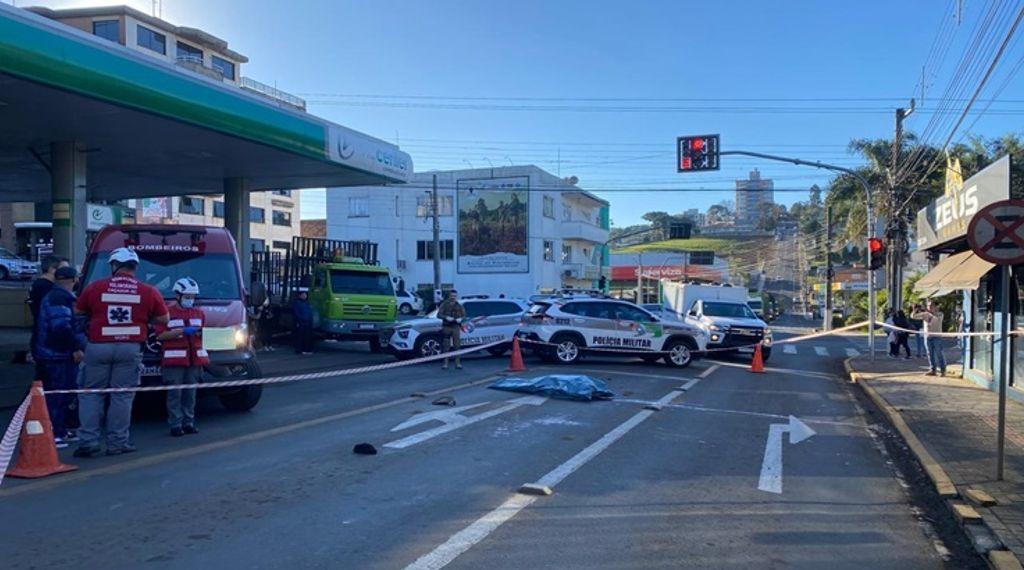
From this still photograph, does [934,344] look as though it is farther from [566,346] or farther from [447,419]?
[447,419]

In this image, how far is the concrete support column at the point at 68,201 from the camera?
54.4 feet

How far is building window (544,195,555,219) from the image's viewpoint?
54.1 m

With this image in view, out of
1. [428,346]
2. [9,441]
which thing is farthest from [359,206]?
[9,441]

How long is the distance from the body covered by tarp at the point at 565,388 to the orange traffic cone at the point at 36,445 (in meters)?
7.39

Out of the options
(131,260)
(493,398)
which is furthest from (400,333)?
(131,260)

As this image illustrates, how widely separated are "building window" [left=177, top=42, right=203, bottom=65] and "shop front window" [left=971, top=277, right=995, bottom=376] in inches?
2378

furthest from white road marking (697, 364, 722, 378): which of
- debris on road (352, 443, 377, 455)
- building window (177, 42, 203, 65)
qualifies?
building window (177, 42, 203, 65)

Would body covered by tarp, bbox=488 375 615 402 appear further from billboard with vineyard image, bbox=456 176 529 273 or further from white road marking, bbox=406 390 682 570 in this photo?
billboard with vineyard image, bbox=456 176 529 273

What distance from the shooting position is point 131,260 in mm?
8078

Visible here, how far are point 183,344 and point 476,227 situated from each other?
45.5 m

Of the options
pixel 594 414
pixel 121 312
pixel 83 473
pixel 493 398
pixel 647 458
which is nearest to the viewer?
pixel 83 473

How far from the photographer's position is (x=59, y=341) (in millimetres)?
8633

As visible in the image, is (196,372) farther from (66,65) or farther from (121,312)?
(66,65)

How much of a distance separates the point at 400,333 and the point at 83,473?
12413 millimetres
